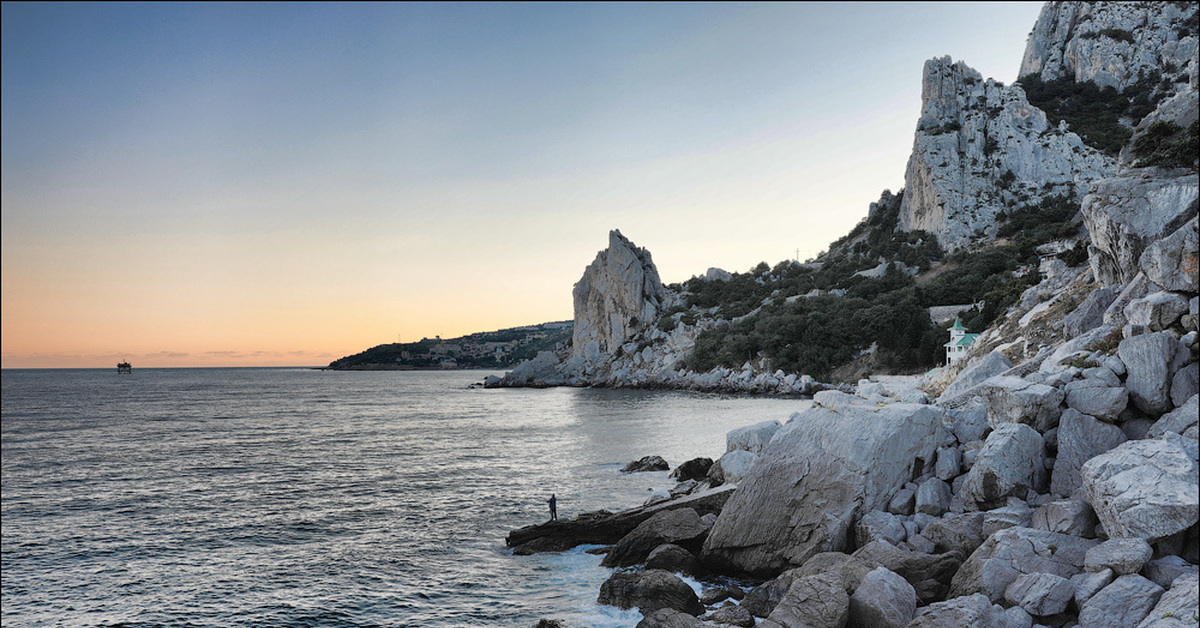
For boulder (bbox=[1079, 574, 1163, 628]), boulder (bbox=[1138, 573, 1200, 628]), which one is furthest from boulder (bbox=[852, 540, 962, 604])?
boulder (bbox=[1138, 573, 1200, 628])

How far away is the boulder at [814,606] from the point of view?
39.7 feet

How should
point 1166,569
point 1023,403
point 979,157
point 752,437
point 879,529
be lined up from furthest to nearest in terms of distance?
1. point 979,157
2. point 752,437
3. point 1023,403
4. point 879,529
5. point 1166,569

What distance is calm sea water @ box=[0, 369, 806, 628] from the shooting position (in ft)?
59.4

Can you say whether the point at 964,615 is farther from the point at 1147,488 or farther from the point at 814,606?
the point at 1147,488

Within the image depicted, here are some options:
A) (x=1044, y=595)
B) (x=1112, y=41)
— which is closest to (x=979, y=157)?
(x=1112, y=41)

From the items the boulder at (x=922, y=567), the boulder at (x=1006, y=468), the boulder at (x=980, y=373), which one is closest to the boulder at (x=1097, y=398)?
the boulder at (x=1006, y=468)

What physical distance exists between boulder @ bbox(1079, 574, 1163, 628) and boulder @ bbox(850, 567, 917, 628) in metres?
2.64

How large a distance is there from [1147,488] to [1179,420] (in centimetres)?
351

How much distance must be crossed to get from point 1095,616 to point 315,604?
1805cm

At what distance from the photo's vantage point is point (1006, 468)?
14789 mm

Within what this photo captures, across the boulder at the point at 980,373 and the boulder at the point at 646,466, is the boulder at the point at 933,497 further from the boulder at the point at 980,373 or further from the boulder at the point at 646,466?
the boulder at the point at 646,466

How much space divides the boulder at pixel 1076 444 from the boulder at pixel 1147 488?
1919 mm

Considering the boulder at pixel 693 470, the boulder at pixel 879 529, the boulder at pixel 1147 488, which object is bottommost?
the boulder at pixel 693 470

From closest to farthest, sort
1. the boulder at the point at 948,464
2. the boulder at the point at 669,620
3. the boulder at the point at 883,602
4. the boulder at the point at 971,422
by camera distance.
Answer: the boulder at the point at 883,602 → the boulder at the point at 669,620 → the boulder at the point at 948,464 → the boulder at the point at 971,422
